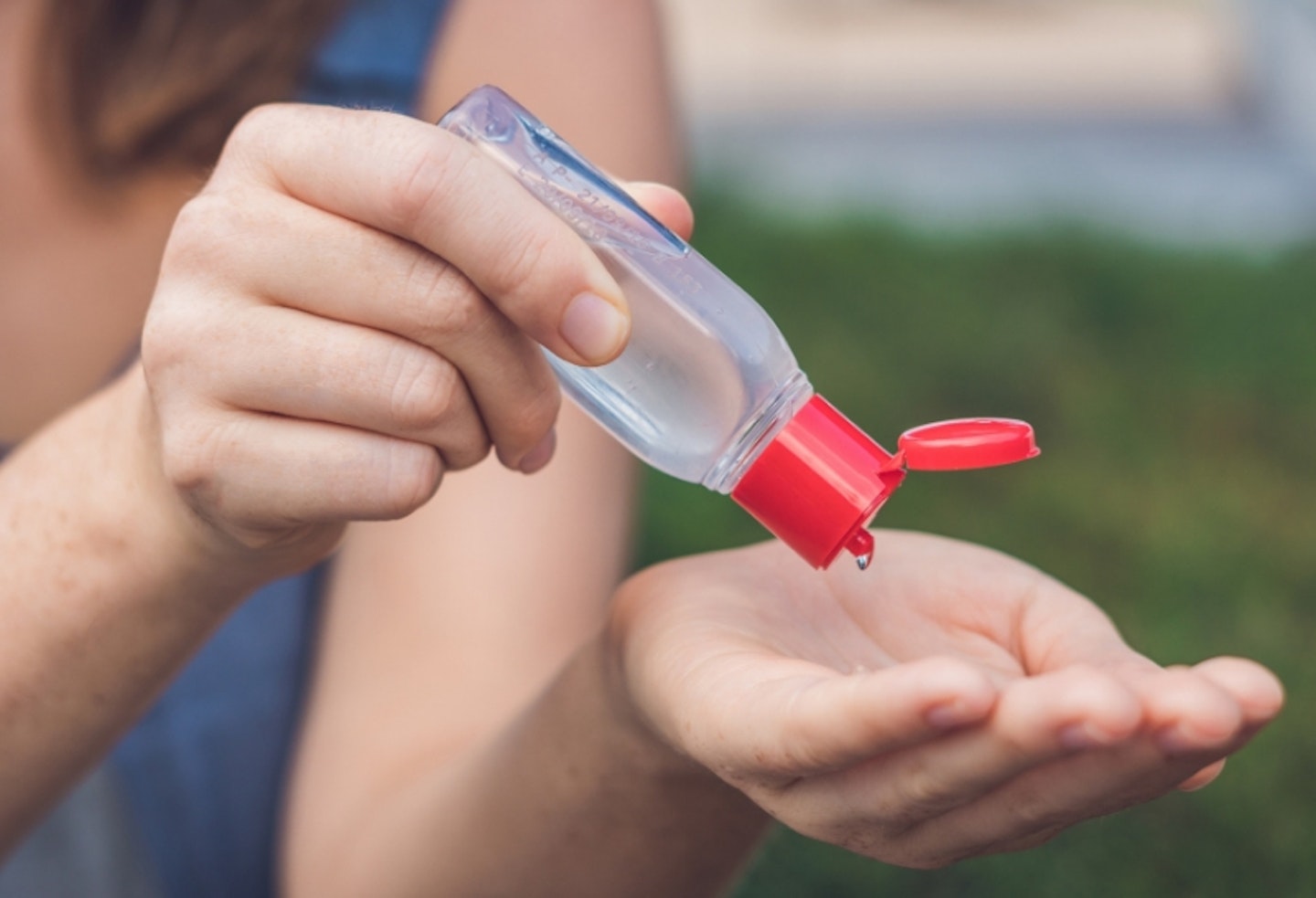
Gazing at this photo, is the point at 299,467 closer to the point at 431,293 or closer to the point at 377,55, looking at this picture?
the point at 431,293

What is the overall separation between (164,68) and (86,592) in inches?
31.1

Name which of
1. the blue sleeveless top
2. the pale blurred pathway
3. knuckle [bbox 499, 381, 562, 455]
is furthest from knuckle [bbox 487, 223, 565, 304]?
the pale blurred pathway

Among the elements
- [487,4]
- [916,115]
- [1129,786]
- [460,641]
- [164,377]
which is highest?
[487,4]

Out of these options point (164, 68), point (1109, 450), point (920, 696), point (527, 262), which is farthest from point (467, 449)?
point (1109, 450)

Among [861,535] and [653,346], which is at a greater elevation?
[653,346]

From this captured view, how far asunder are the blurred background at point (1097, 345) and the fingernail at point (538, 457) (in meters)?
1.28

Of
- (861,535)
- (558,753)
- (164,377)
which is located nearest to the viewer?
(164,377)

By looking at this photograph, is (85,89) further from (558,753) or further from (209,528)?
(558,753)

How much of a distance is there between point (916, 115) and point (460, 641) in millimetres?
6145

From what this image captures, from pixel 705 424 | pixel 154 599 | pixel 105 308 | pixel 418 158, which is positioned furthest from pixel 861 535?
pixel 105 308

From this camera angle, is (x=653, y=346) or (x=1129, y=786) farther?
(x=653, y=346)

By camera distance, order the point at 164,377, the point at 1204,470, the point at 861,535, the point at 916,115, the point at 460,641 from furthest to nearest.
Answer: the point at 916,115
the point at 1204,470
the point at 460,641
the point at 861,535
the point at 164,377

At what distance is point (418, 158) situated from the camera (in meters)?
0.89

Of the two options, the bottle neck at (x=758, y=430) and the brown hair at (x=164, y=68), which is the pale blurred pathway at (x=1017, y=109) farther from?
the bottle neck at (x=758, y=430)
